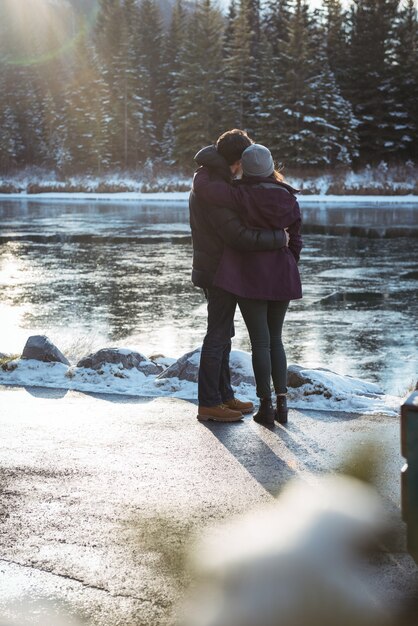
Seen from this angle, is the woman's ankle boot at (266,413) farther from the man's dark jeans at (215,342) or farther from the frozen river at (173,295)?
the frozen river at (173,295)

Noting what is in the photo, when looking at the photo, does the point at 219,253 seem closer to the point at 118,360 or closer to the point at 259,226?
the point at 259,226

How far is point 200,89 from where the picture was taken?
5541 centimetres

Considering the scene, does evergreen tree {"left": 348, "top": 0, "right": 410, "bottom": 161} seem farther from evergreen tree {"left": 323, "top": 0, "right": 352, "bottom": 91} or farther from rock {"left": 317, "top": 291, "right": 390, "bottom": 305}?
rock {"left": 317, "top": 291, "right": 390, "bottom": 305}

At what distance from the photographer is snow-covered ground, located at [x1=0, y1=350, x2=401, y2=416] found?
19.7ft

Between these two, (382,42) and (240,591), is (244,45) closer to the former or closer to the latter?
(382,42)

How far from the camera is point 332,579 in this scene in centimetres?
325

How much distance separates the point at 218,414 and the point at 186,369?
3.92 ft

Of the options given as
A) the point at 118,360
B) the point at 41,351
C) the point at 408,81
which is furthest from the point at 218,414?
the point at 408,81

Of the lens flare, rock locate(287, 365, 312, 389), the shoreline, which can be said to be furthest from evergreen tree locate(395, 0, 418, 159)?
rock locate(287, 365, 312, 389)

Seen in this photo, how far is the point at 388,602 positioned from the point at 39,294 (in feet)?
39.4

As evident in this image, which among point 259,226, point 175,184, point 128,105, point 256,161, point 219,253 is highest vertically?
point 128,105

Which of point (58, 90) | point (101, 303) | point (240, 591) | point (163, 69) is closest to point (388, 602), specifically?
point (240, 591)

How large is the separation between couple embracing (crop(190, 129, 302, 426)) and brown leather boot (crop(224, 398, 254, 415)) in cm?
16

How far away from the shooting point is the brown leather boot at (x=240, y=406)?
19.4ft
